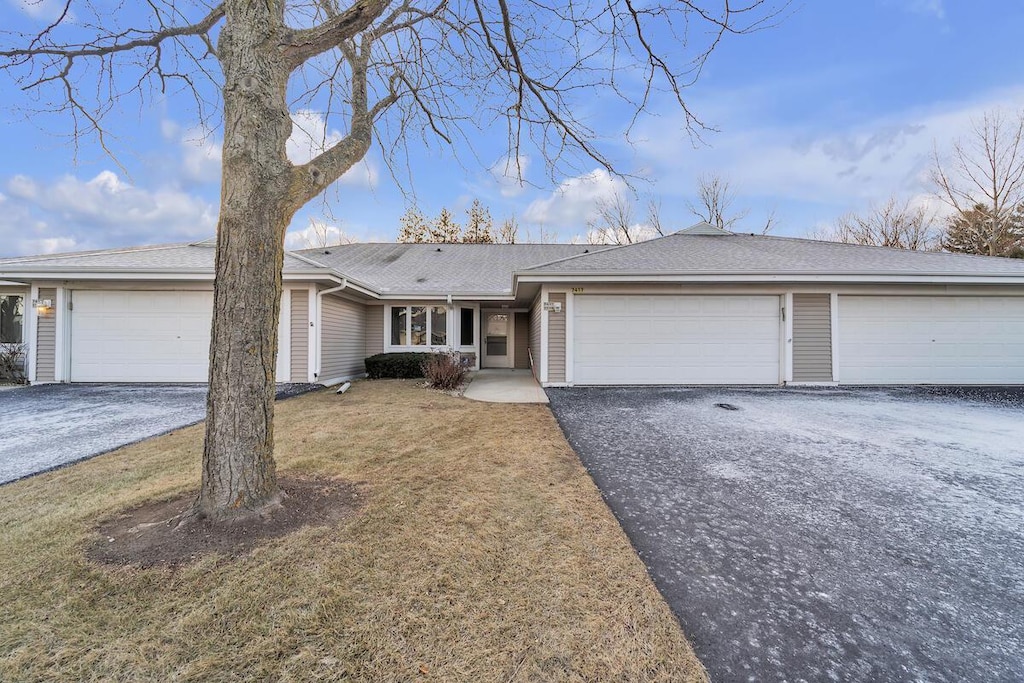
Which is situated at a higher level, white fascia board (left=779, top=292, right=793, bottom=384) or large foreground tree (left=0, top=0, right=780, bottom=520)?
large foreground tree (left=0, top=0, right=780, bottom=520)

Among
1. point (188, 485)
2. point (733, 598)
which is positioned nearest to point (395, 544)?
point (733, 598)

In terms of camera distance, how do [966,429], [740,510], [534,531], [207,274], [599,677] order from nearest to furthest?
[599,677], [534,531], [740,510], [966,429], [207,274]

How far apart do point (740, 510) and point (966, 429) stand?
4.77 metres

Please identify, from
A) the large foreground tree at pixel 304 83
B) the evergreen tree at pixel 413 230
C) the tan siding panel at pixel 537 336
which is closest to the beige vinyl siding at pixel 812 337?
the tan siding panel at pixel 537 336

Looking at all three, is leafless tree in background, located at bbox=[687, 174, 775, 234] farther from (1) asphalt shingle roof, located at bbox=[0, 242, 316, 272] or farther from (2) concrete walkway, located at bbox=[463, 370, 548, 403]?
(1) asphalt shingle roof, located at bbox=[0, 242, 316, 272]

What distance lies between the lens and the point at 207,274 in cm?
847

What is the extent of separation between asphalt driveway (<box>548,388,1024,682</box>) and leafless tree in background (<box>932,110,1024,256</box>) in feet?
64.6

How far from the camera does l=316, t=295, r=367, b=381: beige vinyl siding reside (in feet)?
31.5

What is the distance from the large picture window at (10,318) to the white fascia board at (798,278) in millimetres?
12568

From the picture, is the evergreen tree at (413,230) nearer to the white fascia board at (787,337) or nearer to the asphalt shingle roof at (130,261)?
the asphalt shingle roof at (130,261)

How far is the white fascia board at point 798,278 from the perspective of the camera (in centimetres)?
839

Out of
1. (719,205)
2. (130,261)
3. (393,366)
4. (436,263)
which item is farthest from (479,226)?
(130,261)

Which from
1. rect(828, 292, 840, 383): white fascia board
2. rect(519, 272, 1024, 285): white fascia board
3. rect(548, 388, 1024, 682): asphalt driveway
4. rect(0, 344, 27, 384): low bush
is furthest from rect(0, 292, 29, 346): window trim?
rect(828, 292, 840, 383): white fascia board

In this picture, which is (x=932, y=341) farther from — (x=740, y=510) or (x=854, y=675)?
(x=854, y=675)
